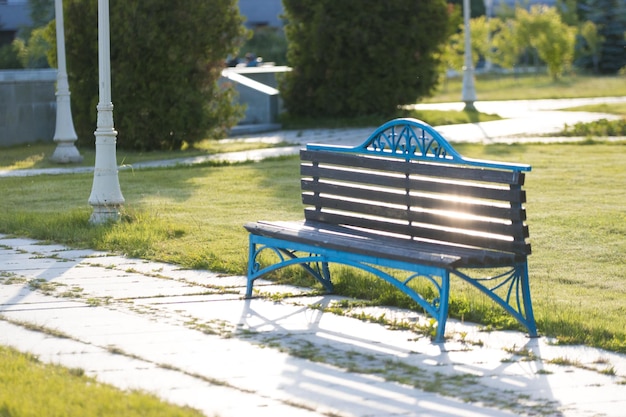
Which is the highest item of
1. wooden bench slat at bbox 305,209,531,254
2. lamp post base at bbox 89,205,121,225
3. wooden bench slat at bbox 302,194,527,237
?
wooden bench slat at bbox 302,194,527,237

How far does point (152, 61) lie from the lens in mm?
19469

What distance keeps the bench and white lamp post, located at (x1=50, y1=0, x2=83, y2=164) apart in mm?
10261

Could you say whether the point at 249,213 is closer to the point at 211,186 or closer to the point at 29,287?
the point at 211,186

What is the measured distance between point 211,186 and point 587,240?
18.3 feet

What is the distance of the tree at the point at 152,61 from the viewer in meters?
19.2

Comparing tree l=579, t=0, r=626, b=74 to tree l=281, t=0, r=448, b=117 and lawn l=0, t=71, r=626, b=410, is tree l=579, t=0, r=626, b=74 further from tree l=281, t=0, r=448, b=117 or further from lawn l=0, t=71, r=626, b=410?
lawn l=0, t=71, r=626, b=410

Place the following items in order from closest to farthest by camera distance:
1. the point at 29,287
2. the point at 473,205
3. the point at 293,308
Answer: the point at 473,205 < the point at 293,308 < the point at 29,287

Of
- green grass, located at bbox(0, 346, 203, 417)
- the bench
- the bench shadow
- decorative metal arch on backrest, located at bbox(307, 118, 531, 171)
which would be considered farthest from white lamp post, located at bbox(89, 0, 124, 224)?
green grass, located at bbox(0, 346, 203, 417)

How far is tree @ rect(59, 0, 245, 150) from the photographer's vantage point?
19.2 metres

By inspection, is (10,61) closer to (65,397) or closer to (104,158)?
(104,158)

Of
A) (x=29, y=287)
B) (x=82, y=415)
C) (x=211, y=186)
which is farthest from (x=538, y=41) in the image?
(x=82, y=415)

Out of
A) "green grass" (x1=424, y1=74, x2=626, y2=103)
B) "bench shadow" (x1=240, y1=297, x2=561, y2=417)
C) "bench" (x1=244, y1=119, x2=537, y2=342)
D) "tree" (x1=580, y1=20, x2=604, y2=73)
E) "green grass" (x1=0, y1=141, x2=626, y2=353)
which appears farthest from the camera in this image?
"tree" (x1=580, y1=20, x2=604, y2=73)

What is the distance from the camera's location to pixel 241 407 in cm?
500

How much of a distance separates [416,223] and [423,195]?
194 millimetres
